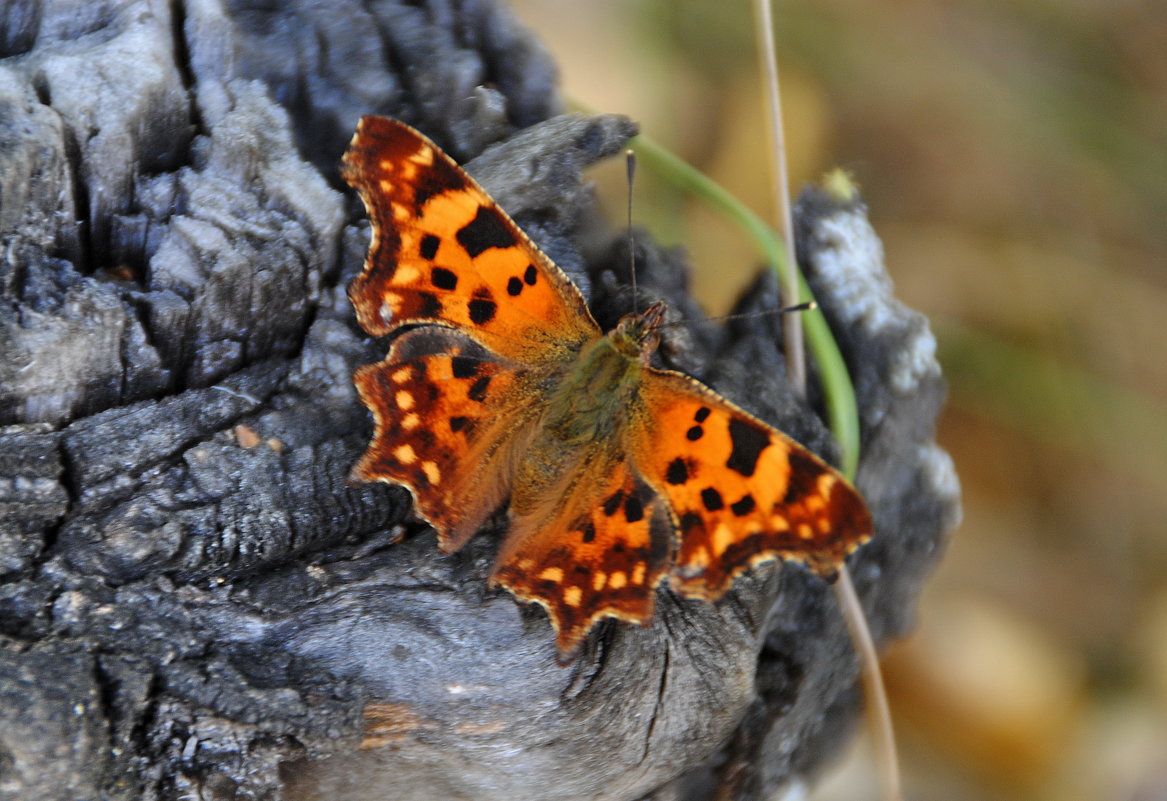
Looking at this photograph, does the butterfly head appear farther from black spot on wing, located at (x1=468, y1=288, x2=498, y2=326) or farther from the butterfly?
black spot on wing, located at (x1=468, y1=288, x2=498, y2=326)

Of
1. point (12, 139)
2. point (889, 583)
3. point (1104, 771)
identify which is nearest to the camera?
point (12, 139)

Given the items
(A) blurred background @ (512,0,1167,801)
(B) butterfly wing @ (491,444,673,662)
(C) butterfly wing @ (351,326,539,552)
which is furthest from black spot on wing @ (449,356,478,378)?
(A) blurred background @ (512,0,1167,801)

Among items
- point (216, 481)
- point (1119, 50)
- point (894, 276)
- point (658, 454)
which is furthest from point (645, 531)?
point (1119, 50)

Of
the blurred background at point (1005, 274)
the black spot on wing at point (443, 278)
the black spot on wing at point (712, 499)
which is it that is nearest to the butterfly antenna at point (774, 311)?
the black spot on wing at point (712, 499)

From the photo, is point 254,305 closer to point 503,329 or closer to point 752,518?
point 503,329

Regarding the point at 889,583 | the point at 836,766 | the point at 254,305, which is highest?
the point at 254,305

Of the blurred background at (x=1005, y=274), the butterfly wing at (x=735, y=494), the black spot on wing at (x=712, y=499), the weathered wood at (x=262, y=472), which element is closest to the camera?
Result: the weathered wood at (x=262, y=472)

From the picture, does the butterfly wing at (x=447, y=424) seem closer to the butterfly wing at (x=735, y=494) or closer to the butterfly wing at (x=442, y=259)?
the butterfly wing at (x=442, y=259)
